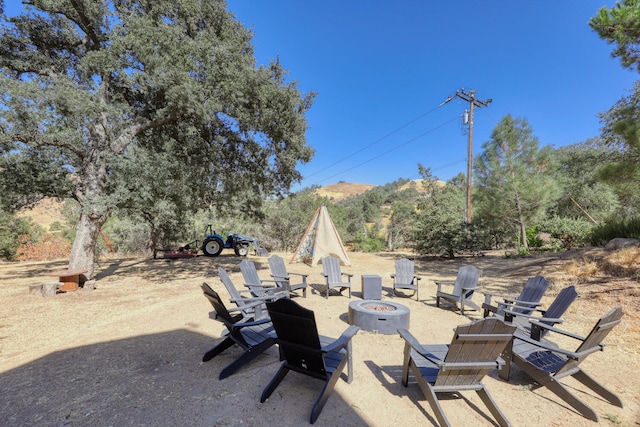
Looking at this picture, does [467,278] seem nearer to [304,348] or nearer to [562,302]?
[562,302]

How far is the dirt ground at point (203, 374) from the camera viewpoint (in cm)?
257

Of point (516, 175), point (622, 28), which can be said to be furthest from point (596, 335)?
point (516, 175)

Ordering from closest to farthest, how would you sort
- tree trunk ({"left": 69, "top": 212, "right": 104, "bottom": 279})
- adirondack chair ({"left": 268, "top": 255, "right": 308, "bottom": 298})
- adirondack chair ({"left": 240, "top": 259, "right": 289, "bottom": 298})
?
1. adirondack chair ({"left": 240, "top": 259, "right": 289, "bottom": 298})
2. adirondack chair ({"left": 268, "top": 255, "right": 308, "bottom": 298})
3. tree trunk ({"left": 69, "top": 212, "right": 104, "bottom": 279})

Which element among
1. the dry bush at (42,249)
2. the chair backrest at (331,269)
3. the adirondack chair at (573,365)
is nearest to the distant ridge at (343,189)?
the dry bush at (42,249)

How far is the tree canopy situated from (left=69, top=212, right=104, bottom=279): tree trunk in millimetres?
28

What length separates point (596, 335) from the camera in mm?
2668

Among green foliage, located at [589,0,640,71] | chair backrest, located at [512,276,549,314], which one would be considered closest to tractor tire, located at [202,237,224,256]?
chair backrest, located at [512,276,549,314]

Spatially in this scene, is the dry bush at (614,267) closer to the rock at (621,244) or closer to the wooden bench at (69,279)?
the rock at (621,244)

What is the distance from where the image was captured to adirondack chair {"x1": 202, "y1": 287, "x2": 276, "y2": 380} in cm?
325

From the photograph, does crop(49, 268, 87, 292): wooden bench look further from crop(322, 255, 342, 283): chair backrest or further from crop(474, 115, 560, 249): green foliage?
crop(474, 115, 560, 249): green foliage

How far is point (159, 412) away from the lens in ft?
8.46

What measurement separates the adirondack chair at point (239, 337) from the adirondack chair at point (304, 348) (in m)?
0.52

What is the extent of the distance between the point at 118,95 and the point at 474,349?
35.8ft

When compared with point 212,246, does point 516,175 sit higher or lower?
higher
